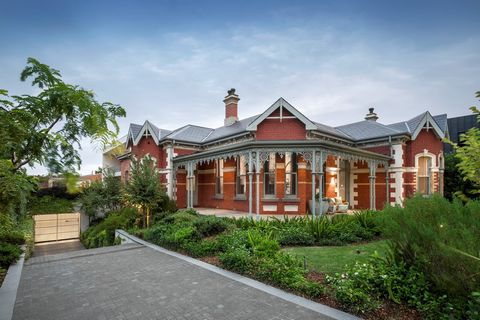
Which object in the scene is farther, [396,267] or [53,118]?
[396,267]

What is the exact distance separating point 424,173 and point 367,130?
15.5 feet

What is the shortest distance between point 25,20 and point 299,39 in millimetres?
10851

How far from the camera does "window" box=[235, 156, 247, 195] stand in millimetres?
16073

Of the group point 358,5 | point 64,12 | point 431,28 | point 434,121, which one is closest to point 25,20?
point 64,12

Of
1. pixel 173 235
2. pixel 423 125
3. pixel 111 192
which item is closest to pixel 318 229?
pixel 173 235

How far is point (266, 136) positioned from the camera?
14.6 metres

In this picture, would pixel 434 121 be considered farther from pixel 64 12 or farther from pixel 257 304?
pixel 64 12

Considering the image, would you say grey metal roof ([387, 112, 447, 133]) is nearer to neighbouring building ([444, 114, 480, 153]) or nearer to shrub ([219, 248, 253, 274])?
neighbouring building ([444, 114, 480, 153])

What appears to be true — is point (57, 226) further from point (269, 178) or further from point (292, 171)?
point (292, 171)

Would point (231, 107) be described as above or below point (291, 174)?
above

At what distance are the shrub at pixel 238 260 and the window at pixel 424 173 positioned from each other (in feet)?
53.8

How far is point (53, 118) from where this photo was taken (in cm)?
225

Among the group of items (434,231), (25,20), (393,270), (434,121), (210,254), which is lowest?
(210,254)

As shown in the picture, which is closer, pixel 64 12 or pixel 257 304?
pixel 64 12
